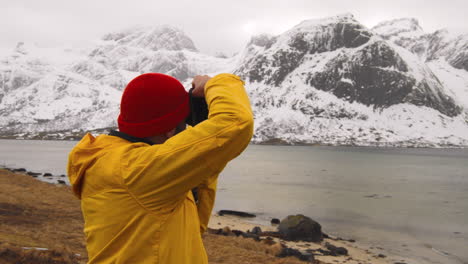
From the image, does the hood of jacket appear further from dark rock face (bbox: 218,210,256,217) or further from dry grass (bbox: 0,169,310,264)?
dark rock face (bbox: 218,210,256,217)

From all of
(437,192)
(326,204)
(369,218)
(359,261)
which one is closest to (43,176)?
(326,204)

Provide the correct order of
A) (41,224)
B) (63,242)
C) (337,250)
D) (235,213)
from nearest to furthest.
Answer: (63,242) → (41,224) → (337,250) → (235,213)

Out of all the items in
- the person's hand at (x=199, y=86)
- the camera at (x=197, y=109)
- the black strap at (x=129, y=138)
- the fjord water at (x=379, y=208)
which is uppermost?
the person's hand at (x=199, y=86)

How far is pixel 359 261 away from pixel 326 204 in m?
23.7

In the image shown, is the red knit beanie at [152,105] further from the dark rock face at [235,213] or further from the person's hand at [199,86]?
the dark rock face at [235,213]

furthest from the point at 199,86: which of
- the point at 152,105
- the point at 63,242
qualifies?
the point at 63,242

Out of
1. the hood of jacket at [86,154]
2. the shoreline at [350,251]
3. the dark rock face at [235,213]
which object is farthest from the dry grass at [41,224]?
the dark rock face at [235,213]

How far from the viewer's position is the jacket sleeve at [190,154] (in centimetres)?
202

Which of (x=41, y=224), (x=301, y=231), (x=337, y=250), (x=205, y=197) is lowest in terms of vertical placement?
(x=301, y=231)

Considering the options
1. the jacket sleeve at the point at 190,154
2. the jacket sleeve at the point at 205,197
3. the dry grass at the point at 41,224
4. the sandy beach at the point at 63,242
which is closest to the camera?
the jacket sleeve at the point at 190,154

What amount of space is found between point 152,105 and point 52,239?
1231 centimetres

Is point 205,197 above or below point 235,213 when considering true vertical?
above

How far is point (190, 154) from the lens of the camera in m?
2.03

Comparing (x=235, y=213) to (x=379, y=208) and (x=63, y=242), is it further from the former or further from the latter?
(x=63, y=242)
